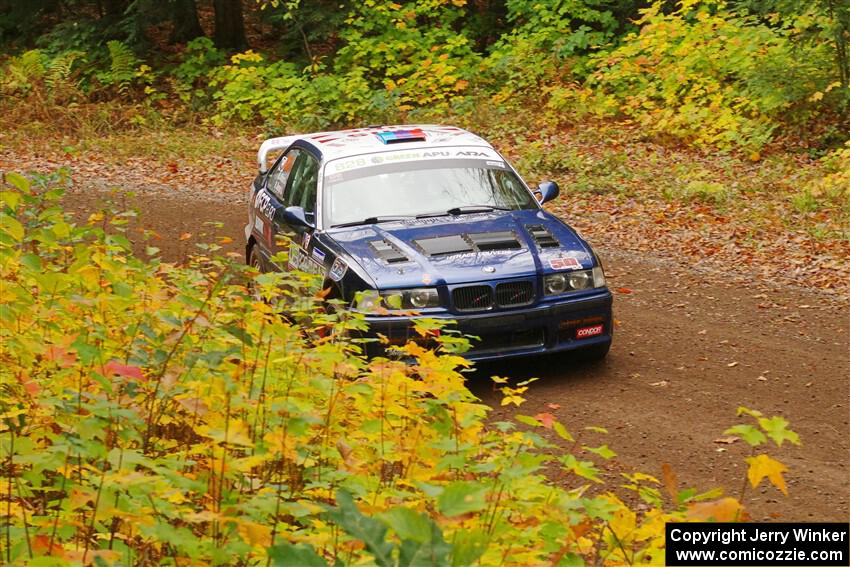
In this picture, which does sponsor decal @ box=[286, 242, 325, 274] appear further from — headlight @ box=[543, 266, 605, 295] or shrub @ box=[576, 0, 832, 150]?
shrub @ box=[576, 0, 832, 150]

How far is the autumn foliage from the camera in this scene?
10.4 feet

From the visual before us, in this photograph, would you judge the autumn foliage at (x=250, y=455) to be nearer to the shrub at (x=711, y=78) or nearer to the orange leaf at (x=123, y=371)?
the orange leaf at (x=123, y=371)

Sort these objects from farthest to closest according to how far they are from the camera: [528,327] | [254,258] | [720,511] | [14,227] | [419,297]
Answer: [254,258]
[528,327]
[419,297]
[14,227]
[720,511]

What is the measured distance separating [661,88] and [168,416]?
16.2 m

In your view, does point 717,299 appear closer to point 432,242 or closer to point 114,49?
point 432,242

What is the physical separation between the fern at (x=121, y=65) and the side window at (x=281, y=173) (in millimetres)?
14240

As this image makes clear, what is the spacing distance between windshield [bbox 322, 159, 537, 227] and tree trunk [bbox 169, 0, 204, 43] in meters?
15.9

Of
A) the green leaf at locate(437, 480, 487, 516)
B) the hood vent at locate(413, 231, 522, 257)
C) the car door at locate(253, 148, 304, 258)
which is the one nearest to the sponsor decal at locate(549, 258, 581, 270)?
the hood vent at locate(413, 231, 522, 257)

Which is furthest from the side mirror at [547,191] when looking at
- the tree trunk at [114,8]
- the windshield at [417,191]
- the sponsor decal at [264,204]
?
the tree trunk at [114,8]

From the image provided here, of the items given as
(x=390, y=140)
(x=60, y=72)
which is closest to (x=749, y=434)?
(x=390, y=140)

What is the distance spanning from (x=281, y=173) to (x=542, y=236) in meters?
3.18

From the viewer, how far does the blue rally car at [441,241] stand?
7.84 meters

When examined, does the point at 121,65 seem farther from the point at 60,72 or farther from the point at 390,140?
the point at 390,140

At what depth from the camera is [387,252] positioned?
26.7 ft
